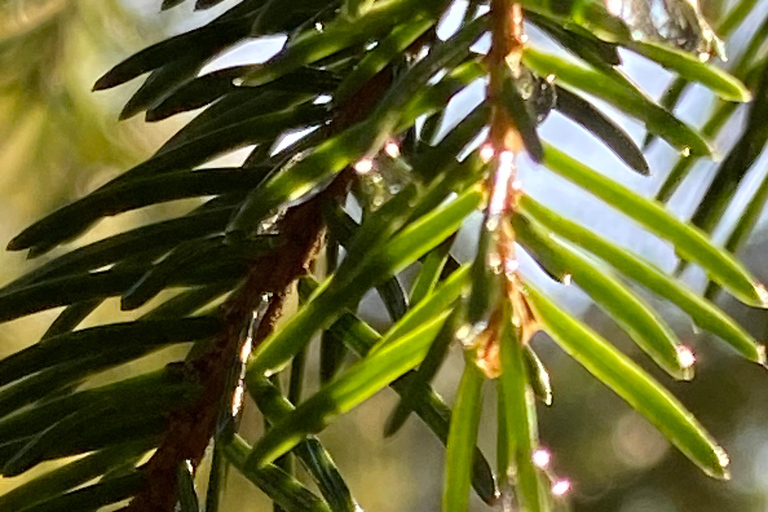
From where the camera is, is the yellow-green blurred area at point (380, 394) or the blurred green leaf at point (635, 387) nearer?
the blurred green leaf at point (635, 387)

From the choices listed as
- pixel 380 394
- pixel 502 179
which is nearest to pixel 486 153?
pixel 502 179

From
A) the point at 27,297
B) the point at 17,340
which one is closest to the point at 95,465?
the point at 27,297

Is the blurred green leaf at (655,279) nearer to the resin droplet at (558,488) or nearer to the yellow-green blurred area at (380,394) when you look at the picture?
the resin droplet at (558,488)

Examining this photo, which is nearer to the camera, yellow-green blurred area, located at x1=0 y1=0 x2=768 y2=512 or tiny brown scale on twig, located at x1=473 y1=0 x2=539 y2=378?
tiny brown scale on twig, located at x1=473 y1=0 x2=539 y2=378

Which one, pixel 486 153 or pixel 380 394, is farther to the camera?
pixel 380 394

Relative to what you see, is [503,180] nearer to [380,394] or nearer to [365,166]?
[365,166]

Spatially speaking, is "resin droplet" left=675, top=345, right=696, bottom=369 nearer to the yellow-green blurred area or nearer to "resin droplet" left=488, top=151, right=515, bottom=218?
"resin droplet" left=488, top=151, right=515, bottom=218

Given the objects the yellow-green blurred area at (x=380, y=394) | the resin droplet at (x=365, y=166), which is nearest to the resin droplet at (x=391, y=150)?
the resin droplet at (x=365, y=166)

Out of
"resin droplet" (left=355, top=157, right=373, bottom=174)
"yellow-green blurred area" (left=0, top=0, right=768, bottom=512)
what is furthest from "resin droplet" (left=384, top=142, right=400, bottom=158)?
"yellow-green blurred area" (left=0, top=0, right=768, bottom=512)


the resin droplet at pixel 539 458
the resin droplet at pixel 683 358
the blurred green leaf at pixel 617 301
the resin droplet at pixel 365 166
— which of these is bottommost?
the resin droplet at pixel 539 458
